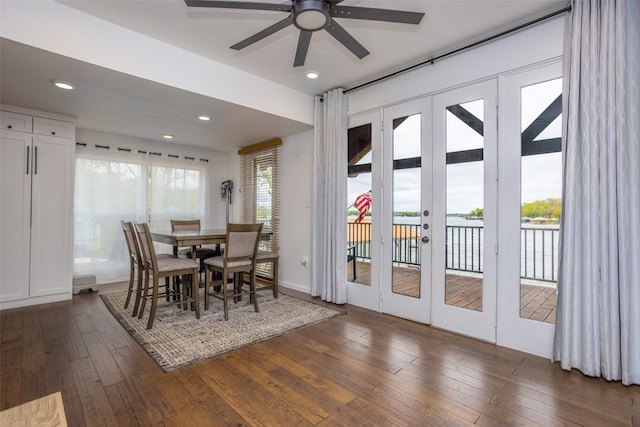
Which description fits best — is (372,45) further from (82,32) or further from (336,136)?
(82,32)

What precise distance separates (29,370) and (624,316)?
13.2 feet

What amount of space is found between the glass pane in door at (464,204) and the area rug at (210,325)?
1.35 metres

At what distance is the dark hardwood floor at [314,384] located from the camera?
167 centimetres

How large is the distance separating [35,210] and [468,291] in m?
4.93

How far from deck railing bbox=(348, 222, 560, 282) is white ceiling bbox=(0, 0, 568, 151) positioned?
171 centimetres

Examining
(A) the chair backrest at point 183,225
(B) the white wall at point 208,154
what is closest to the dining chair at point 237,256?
(A) the chair backrest at point 183,225

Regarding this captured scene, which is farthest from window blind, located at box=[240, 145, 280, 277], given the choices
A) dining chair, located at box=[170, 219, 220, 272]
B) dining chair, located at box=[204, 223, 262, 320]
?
dining chair, located at box=[204, 223, 262, 320]

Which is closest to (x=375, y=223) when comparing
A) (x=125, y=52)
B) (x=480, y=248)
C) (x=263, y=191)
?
(x=480, y=248)

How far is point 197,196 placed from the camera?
19.2 feet

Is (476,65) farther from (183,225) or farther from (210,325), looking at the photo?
(183,225)

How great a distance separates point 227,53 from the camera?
9.91 feet

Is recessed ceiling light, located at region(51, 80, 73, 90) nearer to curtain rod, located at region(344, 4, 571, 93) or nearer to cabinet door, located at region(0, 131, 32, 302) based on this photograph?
cabinet door, located at region(0, 131, 32, 302)

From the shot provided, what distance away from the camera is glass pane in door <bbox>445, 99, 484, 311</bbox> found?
9.18ft

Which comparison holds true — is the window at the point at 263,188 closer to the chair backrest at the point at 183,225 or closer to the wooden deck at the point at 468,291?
the chair backrest at the point at 183,225
